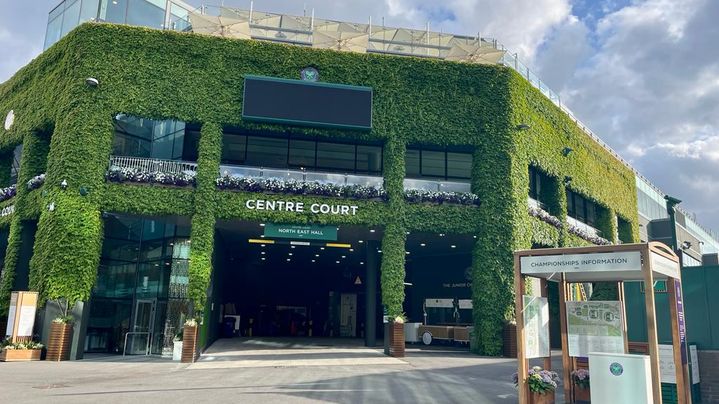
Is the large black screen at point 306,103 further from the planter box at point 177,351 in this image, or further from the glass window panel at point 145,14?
the planter box at point 177,351

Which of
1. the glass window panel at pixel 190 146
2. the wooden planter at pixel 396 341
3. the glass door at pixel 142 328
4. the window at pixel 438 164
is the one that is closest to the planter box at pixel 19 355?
the glass door at pixel 142 328

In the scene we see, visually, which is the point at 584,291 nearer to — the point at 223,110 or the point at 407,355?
the point at 407,355

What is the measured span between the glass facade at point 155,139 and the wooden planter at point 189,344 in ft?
28.9

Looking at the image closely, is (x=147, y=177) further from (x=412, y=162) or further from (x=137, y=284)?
(x=412, y=162)

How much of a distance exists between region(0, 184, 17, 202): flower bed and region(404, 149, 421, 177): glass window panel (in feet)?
59.4

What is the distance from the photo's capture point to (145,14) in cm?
2717

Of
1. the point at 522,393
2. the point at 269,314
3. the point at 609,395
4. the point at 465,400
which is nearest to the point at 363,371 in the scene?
the point at 465,400

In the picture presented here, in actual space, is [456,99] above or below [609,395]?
above

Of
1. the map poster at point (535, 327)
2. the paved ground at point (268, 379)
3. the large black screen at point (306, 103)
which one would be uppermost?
the large black screen at point (306, 103)

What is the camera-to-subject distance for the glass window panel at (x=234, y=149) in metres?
25.0

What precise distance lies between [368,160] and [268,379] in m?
13.8

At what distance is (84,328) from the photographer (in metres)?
20.1

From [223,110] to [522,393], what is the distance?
16.4 meters

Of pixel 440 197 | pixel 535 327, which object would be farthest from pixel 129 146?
pixel 535 327
